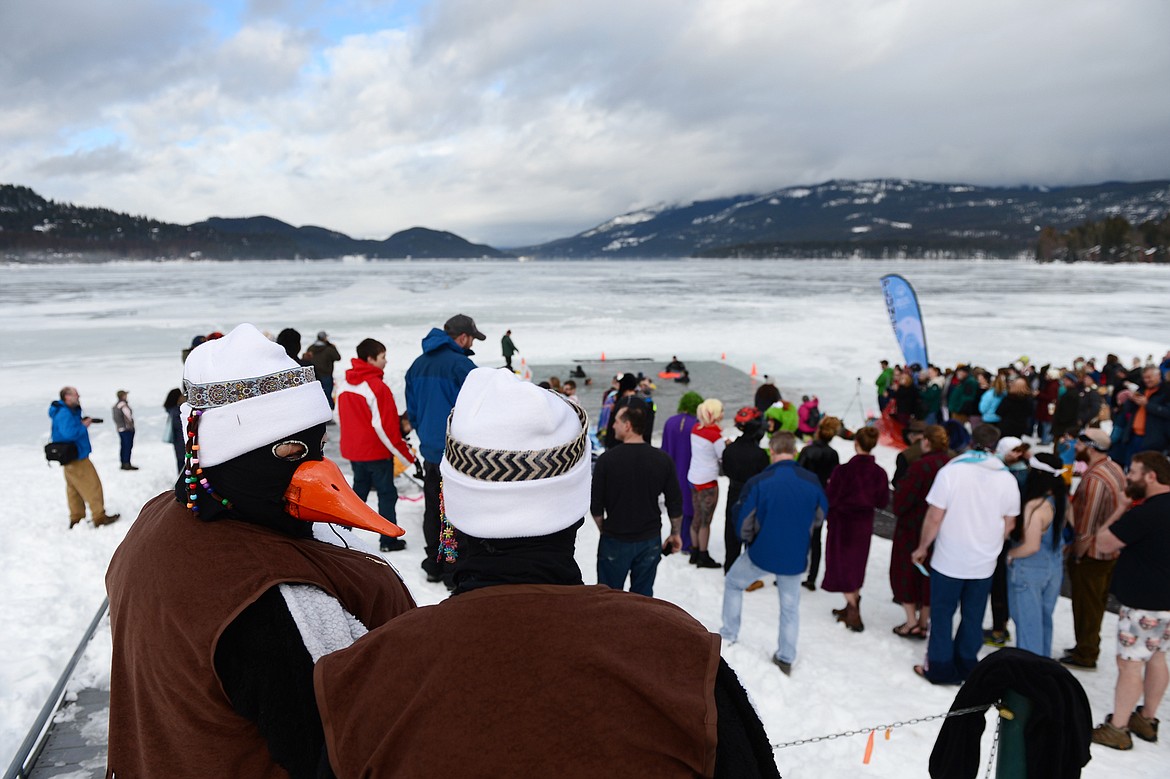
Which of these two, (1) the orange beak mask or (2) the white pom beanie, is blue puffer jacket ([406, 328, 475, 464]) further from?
(2) the white pom beanie

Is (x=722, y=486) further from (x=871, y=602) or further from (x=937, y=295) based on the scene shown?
(x=937, y=295)

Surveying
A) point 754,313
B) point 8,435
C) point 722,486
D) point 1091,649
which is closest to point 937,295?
point 754,313

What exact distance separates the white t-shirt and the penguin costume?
12.5ft

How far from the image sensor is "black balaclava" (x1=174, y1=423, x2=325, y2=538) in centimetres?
149

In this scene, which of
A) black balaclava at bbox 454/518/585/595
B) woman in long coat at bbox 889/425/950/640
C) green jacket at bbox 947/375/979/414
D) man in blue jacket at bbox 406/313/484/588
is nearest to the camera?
black balaclava at bbox 454/518/585/595

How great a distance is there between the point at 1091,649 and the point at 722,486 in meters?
4.28

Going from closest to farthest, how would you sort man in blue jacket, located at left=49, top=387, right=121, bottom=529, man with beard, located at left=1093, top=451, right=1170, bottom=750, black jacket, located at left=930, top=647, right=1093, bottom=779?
1. black jacket, located at left=930, top=647, right=1093, bottom=779
2. man with beard, located at left=1093, top=451, right=1170, bottom=750
3. man in blue jacket, located at left=49, top=387, right=121, bottom=529

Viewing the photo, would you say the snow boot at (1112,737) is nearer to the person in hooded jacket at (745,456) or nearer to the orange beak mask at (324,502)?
the person in hooded jacket at (745,456)

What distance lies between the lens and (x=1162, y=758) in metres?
3.54

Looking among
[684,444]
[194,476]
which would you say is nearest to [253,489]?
[194,476]

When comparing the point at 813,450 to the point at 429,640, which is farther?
the point at 813,450

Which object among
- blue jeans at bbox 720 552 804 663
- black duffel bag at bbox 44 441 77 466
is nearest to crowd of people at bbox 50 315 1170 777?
blue jeans at bbox 720 552 804 663

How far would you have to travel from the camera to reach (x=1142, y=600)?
359 cm

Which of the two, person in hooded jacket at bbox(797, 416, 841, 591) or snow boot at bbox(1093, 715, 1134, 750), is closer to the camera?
snow boot at bbox(1093, 715, 1134, 750)
